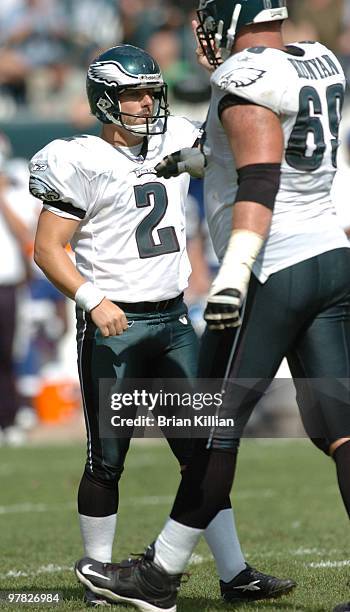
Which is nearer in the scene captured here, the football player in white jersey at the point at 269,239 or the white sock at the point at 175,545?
Result: the football player in white jersey at the point at 269,239

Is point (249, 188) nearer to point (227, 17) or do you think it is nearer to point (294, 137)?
point (294, 137)

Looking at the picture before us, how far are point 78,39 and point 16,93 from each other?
34.9 inches

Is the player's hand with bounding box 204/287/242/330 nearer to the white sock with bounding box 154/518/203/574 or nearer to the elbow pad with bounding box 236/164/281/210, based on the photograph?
the elbow pad with bounding box 236/164/281/210

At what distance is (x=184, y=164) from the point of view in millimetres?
3727

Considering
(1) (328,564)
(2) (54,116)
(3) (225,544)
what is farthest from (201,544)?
(2) (54,116)

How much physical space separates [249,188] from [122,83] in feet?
3.29

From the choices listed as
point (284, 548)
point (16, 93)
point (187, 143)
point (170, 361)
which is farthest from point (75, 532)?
point (16, 93)

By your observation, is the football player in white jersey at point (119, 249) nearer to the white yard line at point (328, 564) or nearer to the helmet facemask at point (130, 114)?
the helmet facemask at point (130, 114)

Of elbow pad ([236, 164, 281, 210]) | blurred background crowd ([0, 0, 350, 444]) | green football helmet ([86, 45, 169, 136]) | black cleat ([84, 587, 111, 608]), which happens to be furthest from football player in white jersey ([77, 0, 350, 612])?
blurred background crowd ([0, 0, 350, 444])

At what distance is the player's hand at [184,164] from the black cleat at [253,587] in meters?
1.36

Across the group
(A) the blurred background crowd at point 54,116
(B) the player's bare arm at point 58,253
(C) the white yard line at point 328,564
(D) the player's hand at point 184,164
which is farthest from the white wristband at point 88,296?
(A) the blurred background crowd at point 54,116

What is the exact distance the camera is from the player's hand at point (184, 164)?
3672mm

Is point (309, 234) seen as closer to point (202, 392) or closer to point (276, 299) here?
point (276, 299)

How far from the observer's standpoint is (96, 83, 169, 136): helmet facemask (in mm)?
4176
